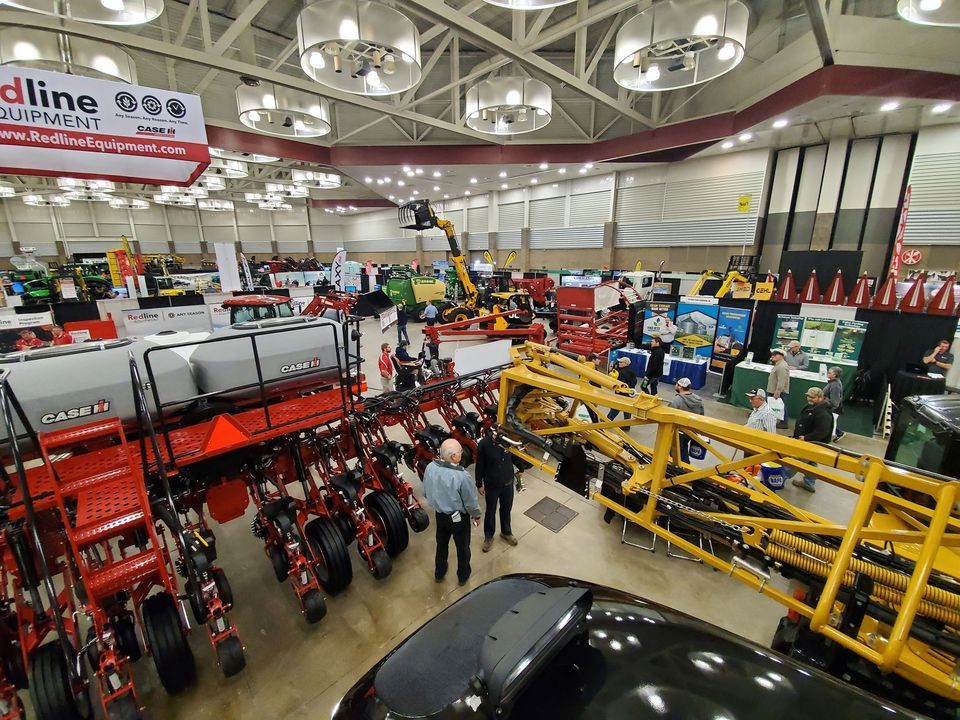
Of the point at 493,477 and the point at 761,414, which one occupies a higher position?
the point at 761,414

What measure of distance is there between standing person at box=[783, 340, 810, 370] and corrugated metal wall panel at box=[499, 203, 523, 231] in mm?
19327

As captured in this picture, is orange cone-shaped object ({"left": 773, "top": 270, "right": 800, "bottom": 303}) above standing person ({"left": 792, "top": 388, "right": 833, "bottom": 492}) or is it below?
above

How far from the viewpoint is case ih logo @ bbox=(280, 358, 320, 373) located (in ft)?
14.0

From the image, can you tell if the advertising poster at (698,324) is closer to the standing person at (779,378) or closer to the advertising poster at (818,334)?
the advertising poster at (818,334)

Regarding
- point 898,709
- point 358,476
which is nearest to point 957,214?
point 898,709

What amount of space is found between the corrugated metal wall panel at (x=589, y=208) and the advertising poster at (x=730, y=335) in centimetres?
1263

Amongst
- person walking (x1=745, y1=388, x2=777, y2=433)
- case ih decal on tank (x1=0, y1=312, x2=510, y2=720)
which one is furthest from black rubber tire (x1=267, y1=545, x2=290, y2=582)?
person walking (x1=745, y1=388, x2=777, y2=433)

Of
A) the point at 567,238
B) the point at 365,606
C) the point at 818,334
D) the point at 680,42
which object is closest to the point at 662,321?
the point at 818,334

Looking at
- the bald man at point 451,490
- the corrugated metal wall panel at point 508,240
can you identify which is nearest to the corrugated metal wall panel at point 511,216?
the corrugated metal wall panel at point 508,240

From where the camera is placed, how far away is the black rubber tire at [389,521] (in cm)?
416

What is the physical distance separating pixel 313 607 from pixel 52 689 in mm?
1602

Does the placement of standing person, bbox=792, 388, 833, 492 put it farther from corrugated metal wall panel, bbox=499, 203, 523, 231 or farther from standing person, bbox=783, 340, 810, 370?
corrugated metal wall panel, bbox=499, 203, 523, 231

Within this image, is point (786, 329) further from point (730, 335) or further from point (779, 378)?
point (779, 378)

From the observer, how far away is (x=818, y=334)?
8516mm
